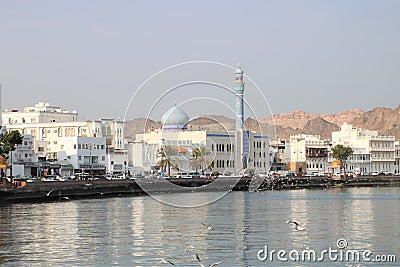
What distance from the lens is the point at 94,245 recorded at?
3984 cm

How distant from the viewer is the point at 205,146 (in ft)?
412

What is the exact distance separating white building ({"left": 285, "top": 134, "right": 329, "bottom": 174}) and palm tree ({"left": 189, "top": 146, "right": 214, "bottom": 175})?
2718 cm

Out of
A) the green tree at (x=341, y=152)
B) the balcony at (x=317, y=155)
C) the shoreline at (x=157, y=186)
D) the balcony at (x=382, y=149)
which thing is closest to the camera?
the shoreline at (x=157, y=186)

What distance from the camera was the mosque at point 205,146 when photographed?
12319 cm

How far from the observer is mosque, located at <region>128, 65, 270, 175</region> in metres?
123

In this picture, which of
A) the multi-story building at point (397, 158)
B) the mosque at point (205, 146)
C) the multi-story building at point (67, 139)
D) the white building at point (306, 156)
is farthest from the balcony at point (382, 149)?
the multi-story building at point (67, 139)

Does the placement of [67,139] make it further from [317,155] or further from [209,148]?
[317,155]

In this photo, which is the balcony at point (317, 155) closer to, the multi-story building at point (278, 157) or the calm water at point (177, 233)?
the multi-story building at point (278, 157)

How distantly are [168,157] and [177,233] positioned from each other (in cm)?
7294

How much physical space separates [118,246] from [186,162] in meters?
84.5

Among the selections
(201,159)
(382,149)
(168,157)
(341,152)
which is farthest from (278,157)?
(168,157)

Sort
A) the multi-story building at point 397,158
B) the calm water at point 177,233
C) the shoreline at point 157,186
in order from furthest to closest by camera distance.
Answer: the multi-story building at point 397,158
the shoreline at point 157,186
the calm water at point 177,233

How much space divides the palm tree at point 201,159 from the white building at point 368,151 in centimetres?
3505

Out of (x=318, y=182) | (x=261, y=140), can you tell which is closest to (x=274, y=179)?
(x=318, y=182)
